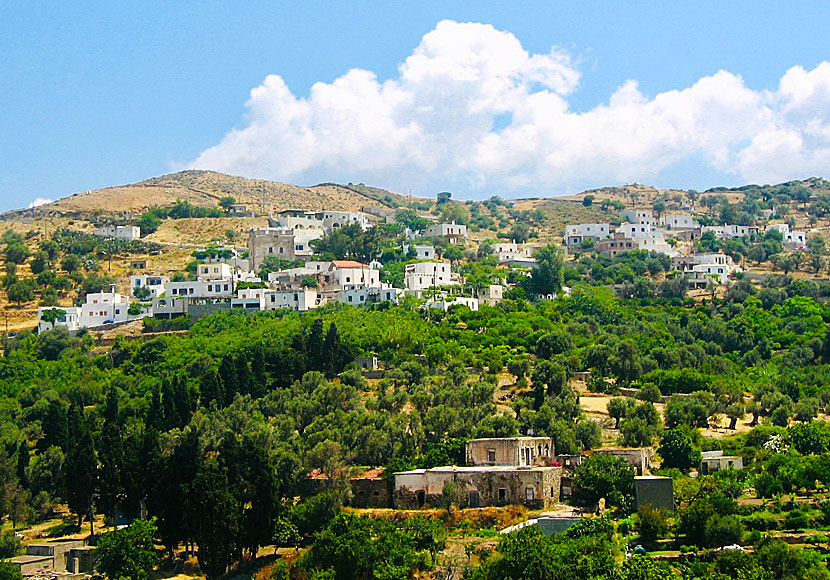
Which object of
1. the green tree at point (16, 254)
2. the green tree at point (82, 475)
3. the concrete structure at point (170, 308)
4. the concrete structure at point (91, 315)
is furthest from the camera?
the green tree at point (16, 254)

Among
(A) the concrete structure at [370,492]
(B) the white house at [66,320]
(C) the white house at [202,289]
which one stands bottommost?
(A) the concrete structure at [370,492]

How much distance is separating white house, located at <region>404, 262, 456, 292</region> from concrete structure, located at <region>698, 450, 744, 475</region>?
31850 mm

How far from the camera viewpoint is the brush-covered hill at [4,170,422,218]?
361ft

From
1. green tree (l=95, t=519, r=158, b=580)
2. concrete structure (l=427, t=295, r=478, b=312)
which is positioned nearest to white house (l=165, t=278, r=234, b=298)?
concrete structure (l=427, t=295, r=478, b=312)

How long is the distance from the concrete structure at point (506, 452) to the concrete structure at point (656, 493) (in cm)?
Result: 485

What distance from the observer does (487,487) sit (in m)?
35.2

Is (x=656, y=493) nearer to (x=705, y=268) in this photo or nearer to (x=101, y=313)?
(x=101, y=313)

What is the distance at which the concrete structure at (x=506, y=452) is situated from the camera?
37.8 m

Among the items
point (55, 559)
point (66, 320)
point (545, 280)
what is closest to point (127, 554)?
point (55, 559)

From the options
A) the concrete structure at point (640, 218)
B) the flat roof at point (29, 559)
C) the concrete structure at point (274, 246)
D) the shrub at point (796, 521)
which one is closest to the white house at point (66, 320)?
the concrete structure at point (274, 246)

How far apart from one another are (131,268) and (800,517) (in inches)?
2297

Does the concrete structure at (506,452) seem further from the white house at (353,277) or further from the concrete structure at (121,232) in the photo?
the concrete structure at (121,232)

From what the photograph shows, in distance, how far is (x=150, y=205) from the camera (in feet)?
359

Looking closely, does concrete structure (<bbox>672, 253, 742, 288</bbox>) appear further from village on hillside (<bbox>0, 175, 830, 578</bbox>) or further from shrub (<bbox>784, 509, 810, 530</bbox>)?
shrub (<bbox>784, 509, 810, 530</bbox>)
